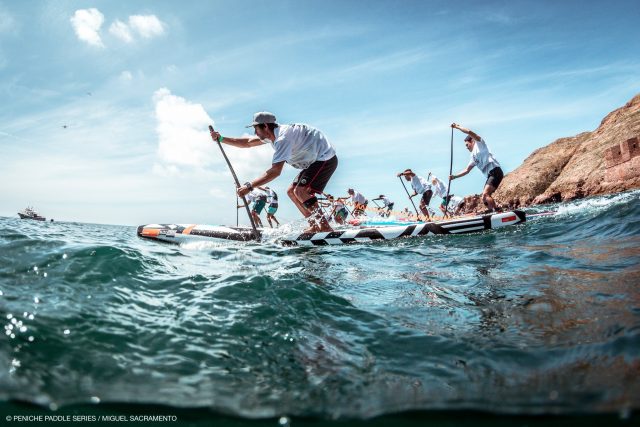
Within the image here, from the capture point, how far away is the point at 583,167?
3606 centimetres

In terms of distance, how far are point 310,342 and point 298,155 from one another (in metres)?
5.14

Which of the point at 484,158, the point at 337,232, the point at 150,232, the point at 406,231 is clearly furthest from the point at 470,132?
the point at 150,232

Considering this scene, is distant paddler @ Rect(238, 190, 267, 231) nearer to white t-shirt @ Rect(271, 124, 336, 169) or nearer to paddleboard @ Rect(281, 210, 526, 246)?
paddleboard @ Rect(281, 210, 526, 246)

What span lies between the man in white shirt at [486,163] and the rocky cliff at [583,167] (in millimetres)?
25751

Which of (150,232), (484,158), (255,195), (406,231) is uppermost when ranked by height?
(255,195)

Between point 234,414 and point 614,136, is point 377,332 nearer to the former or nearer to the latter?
point 234,414

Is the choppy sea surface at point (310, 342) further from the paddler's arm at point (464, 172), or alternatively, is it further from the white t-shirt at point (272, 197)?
the white t-shirt at point (272, 197)

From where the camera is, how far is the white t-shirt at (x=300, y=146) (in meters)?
6.58

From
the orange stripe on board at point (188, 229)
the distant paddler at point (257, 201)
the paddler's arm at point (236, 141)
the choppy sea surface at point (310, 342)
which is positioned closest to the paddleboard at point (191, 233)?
the orange stripe on board at point (188, 229)

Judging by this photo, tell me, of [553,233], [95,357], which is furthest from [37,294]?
[553,233]

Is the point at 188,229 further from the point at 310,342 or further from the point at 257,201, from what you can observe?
the point at 257,201

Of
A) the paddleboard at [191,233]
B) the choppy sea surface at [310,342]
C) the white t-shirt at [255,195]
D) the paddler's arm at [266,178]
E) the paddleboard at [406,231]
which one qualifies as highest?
the white t-shirt at [255,195]

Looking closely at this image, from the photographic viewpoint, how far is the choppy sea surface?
155cm

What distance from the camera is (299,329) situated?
2.52m
